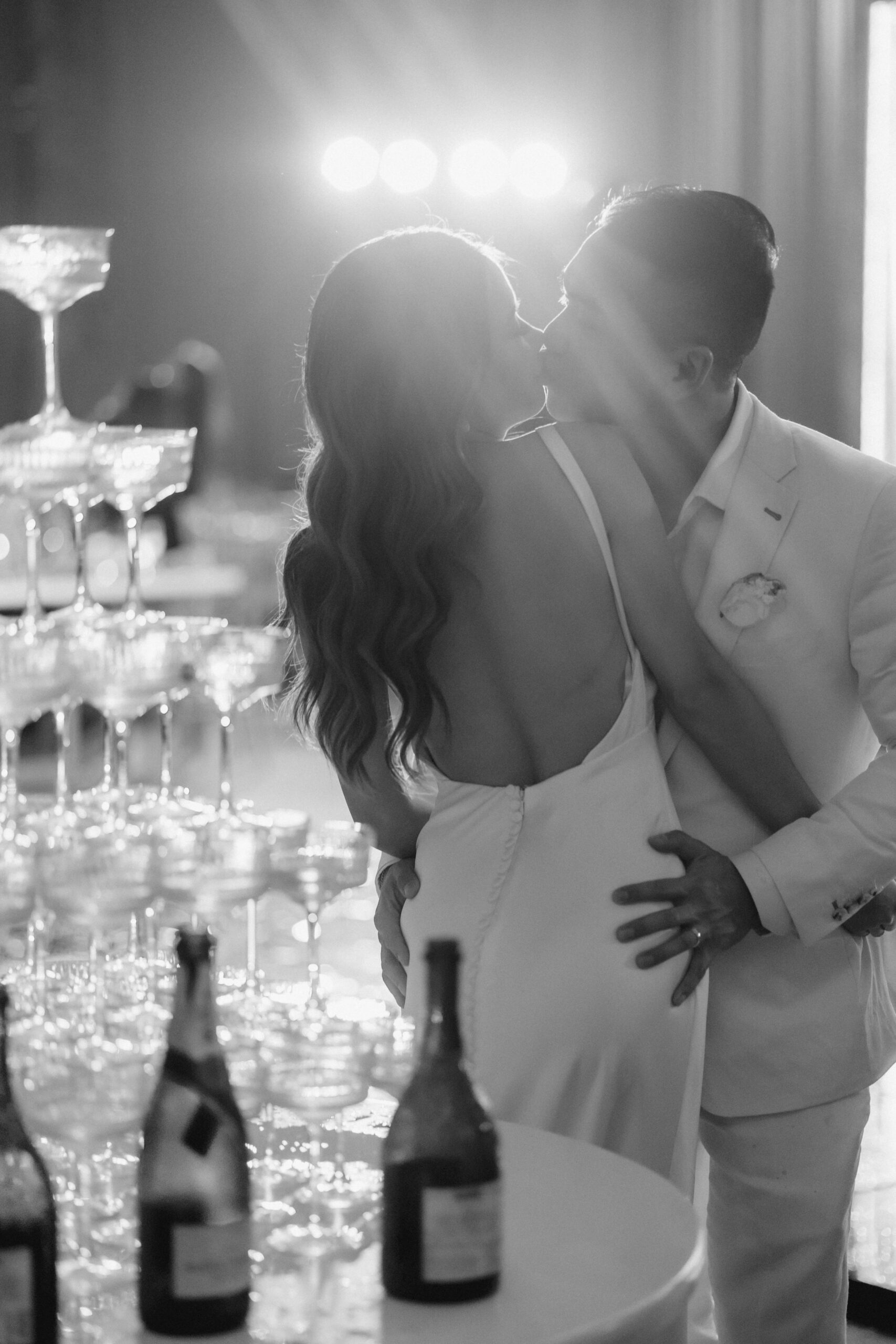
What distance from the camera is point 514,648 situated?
1832 millimetres

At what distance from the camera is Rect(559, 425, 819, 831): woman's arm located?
1830 millimetres

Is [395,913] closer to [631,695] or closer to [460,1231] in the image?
[631,695]

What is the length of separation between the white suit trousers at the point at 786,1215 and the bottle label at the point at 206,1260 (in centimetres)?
104

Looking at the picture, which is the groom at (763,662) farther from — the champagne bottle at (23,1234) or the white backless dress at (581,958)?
the champagne bottle at (23,1234)

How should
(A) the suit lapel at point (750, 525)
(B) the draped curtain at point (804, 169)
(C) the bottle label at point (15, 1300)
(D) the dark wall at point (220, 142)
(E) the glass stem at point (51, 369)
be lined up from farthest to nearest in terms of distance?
(D) the dark wall at point (220, 142), (B) the draped curtain at point (804, 169), (A) the suit lapel at point (750, 525), (E) the glass stem at point (51, 369), (C) the bottle label at point (15, 1300)

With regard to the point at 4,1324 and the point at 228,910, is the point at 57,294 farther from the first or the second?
the point at 4,1324

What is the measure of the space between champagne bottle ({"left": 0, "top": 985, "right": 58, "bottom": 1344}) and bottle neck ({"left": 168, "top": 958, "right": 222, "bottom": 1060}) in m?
0.12

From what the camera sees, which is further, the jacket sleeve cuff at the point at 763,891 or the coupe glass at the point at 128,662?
the jacket sleeve cuff at the point at 763,891

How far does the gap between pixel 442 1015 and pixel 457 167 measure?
656 cm

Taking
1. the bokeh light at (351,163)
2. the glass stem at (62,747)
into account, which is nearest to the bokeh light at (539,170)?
the bokeh light at (351,163)

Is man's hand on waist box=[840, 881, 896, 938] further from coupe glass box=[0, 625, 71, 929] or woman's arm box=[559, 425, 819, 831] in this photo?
coupe glass box=[0, 625, 71, 929]

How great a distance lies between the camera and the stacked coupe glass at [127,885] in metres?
1.30

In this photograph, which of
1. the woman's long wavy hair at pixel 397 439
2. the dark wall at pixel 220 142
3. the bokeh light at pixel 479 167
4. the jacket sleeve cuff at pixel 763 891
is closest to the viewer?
the woman's long wavy hair at pixel 397 439

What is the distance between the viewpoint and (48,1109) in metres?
1.25
